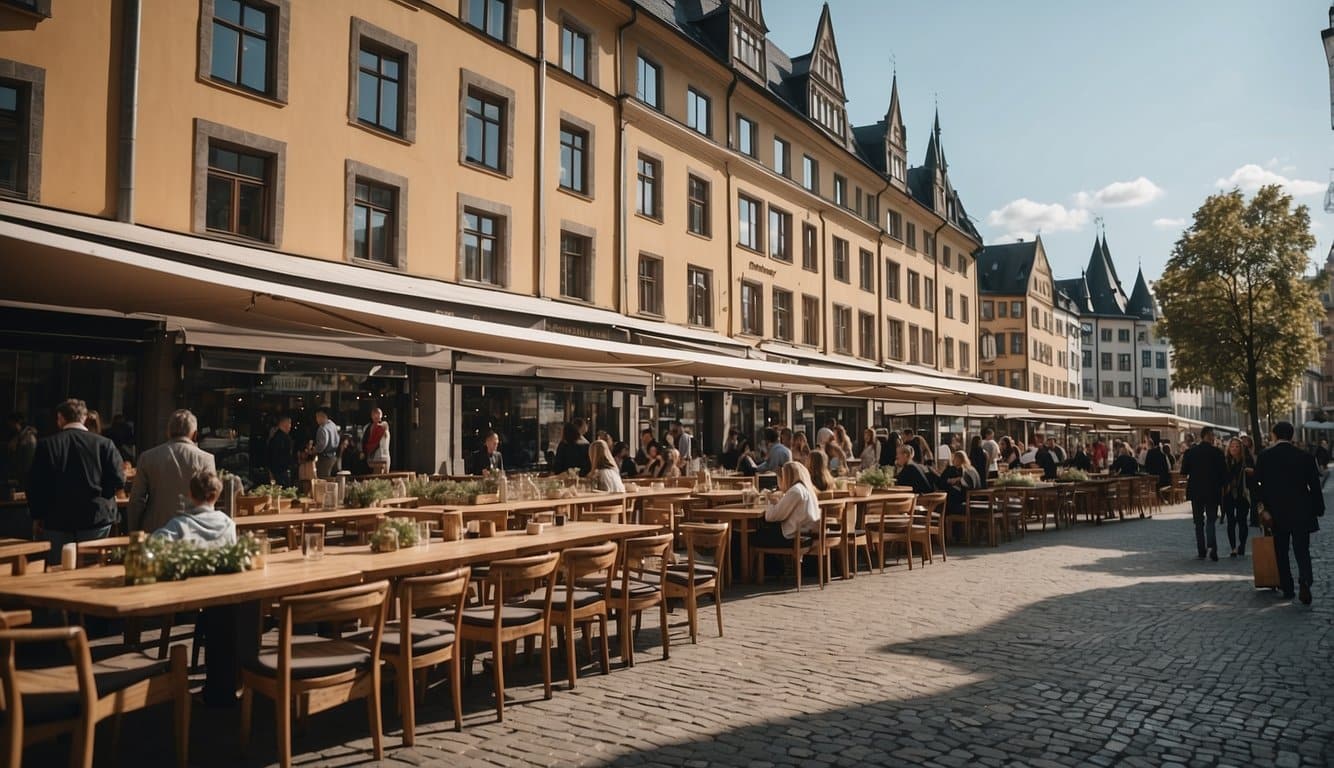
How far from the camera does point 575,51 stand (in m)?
22.3

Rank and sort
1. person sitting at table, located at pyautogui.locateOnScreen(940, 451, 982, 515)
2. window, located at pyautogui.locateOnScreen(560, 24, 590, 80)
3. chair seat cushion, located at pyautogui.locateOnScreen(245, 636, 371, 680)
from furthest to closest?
window, located at pyautogui.locateOnScreen(560, 24, 590, 80), person sitting at table, located at pyautogui.locateOnScreen(940, 451, 982, 515), chair seat cushion, located at pyautogui.locateOnScreen(245, 636, 371, 680)

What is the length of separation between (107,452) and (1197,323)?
134 feet

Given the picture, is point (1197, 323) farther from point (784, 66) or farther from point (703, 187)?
point (703, 187)

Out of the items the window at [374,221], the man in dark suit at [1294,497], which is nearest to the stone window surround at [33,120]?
the window at [374,221]

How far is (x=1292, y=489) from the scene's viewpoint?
10.3 meters

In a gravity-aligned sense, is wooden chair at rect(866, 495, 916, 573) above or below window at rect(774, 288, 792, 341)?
below

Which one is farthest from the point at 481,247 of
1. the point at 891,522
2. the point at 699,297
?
the point at 891,522

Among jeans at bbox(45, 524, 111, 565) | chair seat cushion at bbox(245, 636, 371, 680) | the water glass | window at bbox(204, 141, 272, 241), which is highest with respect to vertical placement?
window at bbox(204, 141, 272, 241)

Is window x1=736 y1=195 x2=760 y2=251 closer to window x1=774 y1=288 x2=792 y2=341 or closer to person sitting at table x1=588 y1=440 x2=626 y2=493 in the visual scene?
window x1=774 y1=288 x2=792 y2=341

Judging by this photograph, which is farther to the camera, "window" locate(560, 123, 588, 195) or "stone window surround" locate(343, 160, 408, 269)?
"window" locate(560, 123, 588, 195)

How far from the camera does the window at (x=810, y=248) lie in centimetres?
3309

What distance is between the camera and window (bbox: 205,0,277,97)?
49.4 ft

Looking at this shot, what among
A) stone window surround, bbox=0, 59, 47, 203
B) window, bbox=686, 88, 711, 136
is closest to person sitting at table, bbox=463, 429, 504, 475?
stone window surround, bbox=0, 59, 47, 203

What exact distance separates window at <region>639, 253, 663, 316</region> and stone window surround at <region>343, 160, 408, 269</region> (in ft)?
26.2
